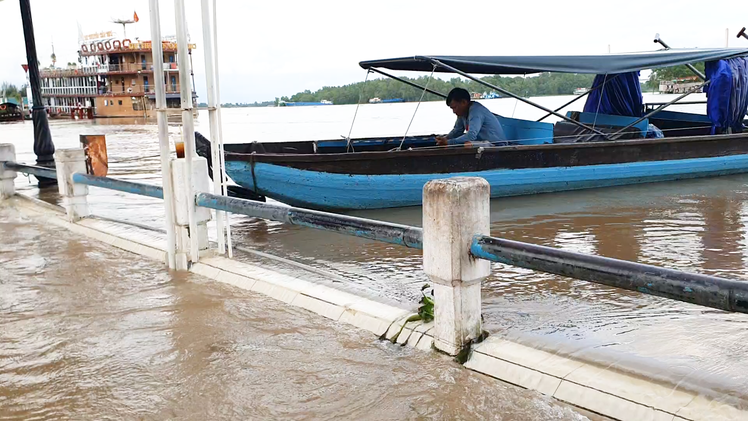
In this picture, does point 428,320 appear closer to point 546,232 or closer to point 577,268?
point 577,268

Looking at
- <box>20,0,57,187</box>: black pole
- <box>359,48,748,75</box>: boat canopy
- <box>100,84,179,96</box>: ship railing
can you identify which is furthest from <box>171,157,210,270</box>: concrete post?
<box>100,84,179,96</box>: ship railing

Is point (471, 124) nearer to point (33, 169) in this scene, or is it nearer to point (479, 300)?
point (33, 169)

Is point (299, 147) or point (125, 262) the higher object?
point (299, 147)

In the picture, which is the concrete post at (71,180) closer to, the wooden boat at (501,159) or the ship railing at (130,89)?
the wooden boat at (501,159)

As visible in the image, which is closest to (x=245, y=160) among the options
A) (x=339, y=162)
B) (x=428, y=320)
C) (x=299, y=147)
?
(x=339, y=162)

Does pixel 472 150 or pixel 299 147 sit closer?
pixel 472 150

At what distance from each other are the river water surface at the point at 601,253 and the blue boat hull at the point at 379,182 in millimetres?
204

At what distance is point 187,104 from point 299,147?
21.0ft

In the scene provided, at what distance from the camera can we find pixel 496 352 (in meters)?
3.39

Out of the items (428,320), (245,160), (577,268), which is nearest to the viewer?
(577,268)

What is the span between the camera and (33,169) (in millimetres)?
8828

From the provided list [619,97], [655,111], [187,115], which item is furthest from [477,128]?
[187,115]

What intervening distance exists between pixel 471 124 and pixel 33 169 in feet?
21.6

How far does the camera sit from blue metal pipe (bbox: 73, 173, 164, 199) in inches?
232
